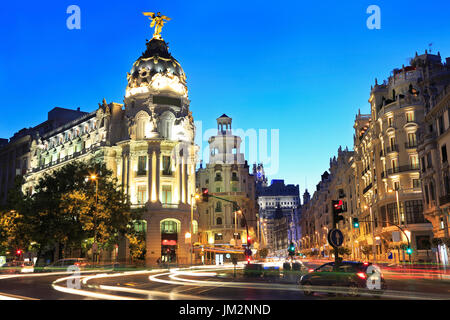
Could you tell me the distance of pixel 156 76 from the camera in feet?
240

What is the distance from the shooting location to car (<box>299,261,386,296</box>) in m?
16.1

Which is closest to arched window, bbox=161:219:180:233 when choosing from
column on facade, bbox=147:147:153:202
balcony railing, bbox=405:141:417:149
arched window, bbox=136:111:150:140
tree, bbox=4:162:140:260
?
column on facade, bbox=147:147:153:202

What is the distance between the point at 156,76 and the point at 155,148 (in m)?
12.4

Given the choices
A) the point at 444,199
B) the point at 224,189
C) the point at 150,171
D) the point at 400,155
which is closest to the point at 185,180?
the point at 150,171

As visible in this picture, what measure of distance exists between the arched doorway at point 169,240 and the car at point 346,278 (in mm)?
53270

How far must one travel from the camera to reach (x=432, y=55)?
66250 millimetres

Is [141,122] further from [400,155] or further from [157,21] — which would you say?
[400,155]

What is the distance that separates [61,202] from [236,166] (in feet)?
195

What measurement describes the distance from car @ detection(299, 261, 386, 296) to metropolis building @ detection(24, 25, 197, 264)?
51958 mm

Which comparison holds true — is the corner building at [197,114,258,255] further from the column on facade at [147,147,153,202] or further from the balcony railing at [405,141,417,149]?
the balcony railing at [405,141,417,149]

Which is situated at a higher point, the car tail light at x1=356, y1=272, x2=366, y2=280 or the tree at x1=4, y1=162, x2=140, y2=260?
the tree at x1=4, y1=162, x2=140, y2=260

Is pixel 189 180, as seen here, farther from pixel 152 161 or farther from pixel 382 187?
pixel 382 187

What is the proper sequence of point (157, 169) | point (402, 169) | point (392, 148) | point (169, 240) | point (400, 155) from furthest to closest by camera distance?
point (157, 169) → point (169, 240) → point (392, 148) → point (400, 155) → point (402, 169)
